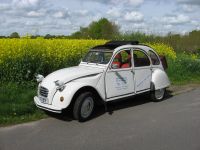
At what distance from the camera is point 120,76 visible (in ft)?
30.5

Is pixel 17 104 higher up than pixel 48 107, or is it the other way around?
pixel 48 107

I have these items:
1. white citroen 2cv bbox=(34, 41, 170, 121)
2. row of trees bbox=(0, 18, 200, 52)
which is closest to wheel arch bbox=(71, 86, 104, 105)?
white citroen 2cv bbox=(34, 41, 170, 121)

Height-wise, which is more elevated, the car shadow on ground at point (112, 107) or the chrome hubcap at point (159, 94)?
the chrome hubcap at point (159, 94)

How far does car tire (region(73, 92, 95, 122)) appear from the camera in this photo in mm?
8094

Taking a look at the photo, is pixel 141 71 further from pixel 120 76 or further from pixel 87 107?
pixel 87 107

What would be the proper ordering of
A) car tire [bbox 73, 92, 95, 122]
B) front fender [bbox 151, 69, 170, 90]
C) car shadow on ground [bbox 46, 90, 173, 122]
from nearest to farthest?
car tire [bbox 73, 92, 95, 122] → car shadow on ground [bbox 46, 90, 173, 122] → front fender [bbox 151, 69, 170, 90]

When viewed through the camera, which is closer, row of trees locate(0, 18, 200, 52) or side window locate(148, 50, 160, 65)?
side window locate(148, 50, 160, 65)

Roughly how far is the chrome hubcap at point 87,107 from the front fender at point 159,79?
2.74 m

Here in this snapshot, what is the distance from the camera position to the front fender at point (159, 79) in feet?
34.5

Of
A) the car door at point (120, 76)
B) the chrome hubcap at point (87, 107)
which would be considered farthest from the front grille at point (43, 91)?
the car door at point (120, 76)

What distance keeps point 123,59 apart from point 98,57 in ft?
2.40

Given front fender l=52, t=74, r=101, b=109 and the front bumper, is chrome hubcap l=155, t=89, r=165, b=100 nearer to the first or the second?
front fender l=52, t=74, r=101, b=109

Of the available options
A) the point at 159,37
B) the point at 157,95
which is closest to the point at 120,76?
the point at 157,95

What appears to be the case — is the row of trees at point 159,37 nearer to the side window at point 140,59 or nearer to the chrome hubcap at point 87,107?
the side window at point 140,59
